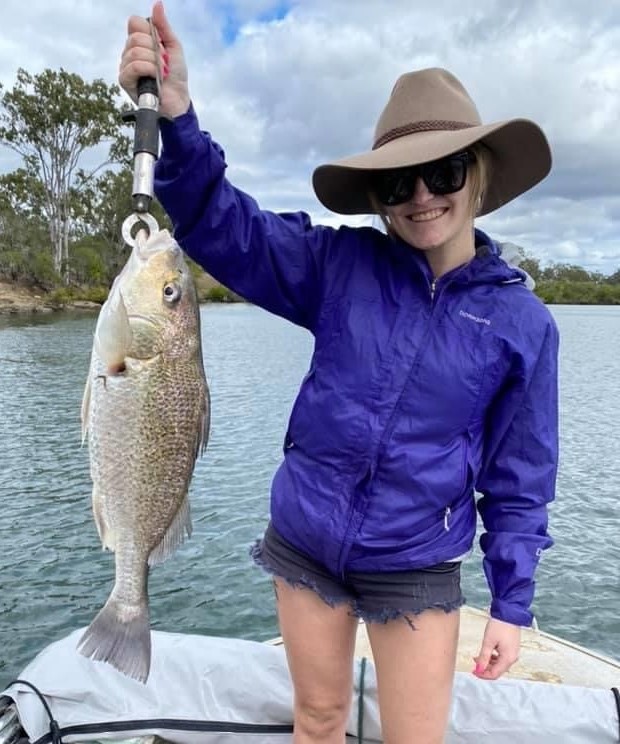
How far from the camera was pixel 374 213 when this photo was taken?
2.52 metres

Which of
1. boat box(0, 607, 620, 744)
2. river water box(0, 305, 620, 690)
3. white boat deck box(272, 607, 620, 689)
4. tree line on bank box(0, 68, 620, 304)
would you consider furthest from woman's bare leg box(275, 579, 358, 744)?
tree line on bank box(0, 68, 620, 304)

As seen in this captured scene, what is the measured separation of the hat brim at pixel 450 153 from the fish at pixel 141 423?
1.99 ft

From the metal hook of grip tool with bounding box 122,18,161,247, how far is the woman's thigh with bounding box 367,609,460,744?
1.50 m

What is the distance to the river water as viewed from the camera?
662 cm

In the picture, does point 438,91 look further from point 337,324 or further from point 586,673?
point 586,673

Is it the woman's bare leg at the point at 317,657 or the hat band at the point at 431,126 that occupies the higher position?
the hat band at the point at 431,126

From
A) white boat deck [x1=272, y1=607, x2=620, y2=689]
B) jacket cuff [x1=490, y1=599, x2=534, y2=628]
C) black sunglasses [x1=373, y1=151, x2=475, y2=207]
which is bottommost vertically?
white boat deck [x1=272, y1=607, x2=620, y2=689]

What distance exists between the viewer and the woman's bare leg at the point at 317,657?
231 cm

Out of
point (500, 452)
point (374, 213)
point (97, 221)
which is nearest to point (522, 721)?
point (500, 452)

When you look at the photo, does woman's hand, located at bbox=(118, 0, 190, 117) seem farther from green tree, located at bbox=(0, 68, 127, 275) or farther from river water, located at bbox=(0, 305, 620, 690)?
green tree, located at bbox=(0, 68, 127, 275)

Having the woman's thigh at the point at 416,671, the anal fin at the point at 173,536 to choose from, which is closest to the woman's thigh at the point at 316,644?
the woman's thigh at the point at 416,671

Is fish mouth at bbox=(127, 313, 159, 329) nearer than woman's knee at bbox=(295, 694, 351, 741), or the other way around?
fish mouth at bbox=(127, 313, 159, 329)

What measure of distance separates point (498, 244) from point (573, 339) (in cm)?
3922

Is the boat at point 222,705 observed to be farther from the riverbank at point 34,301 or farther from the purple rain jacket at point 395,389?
the riverbank at point 34,301
